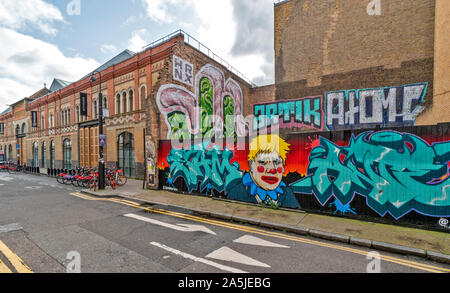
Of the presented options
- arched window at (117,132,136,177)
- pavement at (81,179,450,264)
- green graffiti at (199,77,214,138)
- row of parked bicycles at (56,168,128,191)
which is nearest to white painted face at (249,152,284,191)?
pavement at (81,179,450,264)

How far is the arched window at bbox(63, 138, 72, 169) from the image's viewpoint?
25.0 metres

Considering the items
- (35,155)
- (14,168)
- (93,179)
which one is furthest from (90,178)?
(35,155)

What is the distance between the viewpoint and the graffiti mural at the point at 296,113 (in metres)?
17.0

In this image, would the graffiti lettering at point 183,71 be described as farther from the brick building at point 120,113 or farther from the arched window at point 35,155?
A: the arched window at point 35,155

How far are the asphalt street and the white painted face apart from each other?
7.28ft

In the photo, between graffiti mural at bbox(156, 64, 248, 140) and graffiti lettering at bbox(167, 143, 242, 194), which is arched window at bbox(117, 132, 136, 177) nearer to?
graffiti mural at bbox(156, 64, 248, 140)

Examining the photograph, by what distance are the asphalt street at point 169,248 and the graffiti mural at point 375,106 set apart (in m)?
13.5

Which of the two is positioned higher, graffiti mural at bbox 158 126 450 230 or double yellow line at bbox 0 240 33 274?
graffiti mural at bbox 158 126 450 230

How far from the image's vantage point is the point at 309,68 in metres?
17.5

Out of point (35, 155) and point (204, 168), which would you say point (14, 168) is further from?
point (204, 168)

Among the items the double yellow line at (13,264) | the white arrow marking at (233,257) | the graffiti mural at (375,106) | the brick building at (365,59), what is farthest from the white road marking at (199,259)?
the graffiti mural at (375,106)

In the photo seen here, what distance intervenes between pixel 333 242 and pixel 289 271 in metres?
1.96

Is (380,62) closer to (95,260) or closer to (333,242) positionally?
(333,242)
